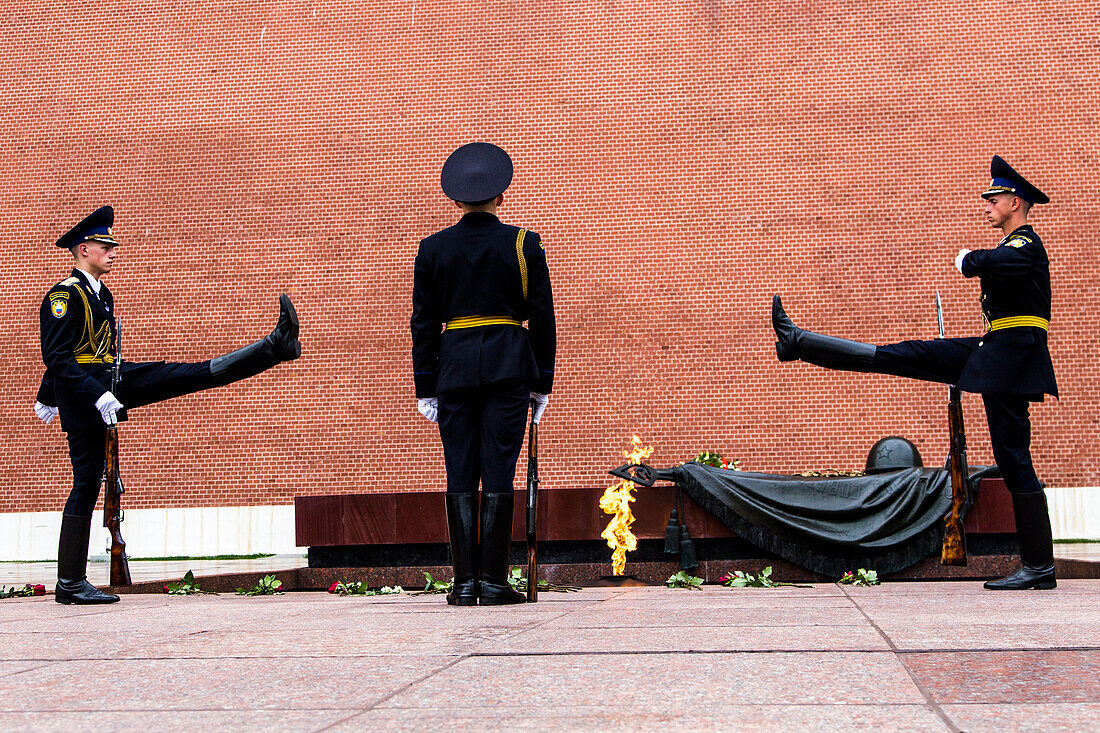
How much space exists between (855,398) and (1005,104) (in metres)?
4.06

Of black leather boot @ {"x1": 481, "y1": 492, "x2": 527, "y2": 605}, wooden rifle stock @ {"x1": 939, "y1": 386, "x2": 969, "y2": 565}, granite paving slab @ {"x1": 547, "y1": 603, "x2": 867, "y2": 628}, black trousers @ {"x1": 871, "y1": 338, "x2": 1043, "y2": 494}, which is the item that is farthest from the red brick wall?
granite paving slab @ {"x1": 547, "y1": 603, "x2": 867, "y2": 628}

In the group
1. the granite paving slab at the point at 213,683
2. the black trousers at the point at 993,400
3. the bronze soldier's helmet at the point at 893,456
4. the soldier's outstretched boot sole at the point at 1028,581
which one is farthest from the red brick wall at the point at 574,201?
the granite paving slab at the point at 213,683

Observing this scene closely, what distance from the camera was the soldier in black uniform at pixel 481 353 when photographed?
398 cm

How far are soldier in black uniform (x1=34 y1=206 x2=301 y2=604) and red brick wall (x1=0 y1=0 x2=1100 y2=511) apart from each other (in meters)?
8.01

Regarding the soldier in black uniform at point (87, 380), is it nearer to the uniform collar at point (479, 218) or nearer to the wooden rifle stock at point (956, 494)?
the uniform collar at point (479, 218)

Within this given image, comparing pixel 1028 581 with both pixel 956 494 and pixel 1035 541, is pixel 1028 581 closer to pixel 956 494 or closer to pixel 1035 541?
pixel 1035 541

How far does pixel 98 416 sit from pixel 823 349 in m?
3.33

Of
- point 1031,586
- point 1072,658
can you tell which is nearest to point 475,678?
point 1072,658

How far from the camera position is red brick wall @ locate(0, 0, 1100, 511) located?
41.6 feet

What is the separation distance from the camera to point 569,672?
196 centimetres

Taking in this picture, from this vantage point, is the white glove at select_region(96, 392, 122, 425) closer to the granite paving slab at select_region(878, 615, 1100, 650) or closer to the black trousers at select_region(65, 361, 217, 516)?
the black trousers at select_region(65, 361, 217, 516)

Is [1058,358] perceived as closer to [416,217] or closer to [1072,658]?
[416,217]

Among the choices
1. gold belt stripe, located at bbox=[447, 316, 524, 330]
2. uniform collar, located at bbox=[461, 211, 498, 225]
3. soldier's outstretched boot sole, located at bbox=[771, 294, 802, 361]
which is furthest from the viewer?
soldier's outstretched boot sole, located at bbox=[771, 294, 802, 361]

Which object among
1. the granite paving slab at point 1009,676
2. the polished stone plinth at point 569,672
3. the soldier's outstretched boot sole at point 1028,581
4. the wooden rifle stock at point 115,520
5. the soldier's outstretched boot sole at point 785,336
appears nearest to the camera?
the polished stone plinth at point 569,672
